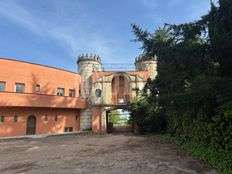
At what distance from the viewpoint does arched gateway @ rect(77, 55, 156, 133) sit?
23.6m

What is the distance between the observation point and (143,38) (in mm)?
8367

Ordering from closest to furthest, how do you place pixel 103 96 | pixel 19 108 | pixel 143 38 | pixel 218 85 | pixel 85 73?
pixel 218 85, pixel 143 38, pixel 19 108, pixel 103 96, pixel 85 73

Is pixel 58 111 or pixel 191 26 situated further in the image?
pixel 58 111

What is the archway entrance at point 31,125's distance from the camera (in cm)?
2105

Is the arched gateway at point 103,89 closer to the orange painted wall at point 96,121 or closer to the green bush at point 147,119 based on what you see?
the orange painted wall at point 96,121

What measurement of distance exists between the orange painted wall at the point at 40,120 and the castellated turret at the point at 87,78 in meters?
0.97

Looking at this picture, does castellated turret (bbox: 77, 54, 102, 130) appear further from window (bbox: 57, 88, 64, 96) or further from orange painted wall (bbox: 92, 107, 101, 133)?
window (bbox: 57, 88, 64, 96)

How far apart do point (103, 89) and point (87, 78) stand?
9.76ft

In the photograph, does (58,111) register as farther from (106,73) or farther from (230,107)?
(230,107)

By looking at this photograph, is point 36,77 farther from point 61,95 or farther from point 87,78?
point 87,78

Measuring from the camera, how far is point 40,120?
71.8 ft

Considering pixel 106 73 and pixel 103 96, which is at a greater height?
pixel 106 73

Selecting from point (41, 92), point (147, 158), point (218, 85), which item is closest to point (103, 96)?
point (41, 92)

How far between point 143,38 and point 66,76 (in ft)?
58.4
